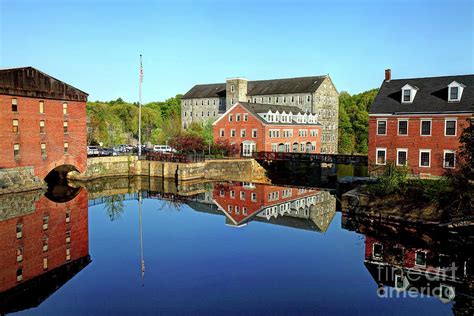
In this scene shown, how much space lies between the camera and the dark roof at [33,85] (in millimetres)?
33875

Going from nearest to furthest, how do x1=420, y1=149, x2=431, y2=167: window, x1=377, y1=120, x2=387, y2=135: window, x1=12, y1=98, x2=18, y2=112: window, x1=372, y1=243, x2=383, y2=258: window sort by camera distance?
x1=372, y1=243, x2=383, y2=258: window
x1=420, y1=149, x2=431, y2=167: window
x1=12, y1=98, x2=18, y2=112: window
x1=377, y1=120, x2=387, y2=135: window

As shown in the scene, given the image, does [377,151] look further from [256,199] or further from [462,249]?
[462,249]

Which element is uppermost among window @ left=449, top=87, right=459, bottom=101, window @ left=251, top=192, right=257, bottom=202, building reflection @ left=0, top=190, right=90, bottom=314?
window @ left=449, top=87, right=459, bottom=101

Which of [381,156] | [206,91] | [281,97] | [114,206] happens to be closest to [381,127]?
[381,156]

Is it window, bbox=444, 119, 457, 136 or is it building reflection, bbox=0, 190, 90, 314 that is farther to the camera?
window, bbox=444, 119, 457, 136

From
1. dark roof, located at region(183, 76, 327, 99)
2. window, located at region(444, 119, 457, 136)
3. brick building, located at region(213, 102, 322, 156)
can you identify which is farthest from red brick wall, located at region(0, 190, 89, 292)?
dark roof, located at region(183, 76, 327, 99)

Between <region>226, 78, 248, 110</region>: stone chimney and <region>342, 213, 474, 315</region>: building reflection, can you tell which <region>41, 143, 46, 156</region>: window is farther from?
<region>226, 78, 248, 110</region>: stone chimney

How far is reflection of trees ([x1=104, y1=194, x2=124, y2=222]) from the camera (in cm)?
2798

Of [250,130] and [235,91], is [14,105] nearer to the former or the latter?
[250,130]

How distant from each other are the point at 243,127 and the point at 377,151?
70.1 ft

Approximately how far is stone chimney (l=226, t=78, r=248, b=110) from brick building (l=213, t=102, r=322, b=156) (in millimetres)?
15667

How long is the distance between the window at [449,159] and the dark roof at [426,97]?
131 inches

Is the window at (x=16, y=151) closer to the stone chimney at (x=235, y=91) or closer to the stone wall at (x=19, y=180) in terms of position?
the stone wall at (x=19, y=180)

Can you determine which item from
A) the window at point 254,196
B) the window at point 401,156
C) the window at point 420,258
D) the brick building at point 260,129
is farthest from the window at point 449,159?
the brick building at point 260,129
